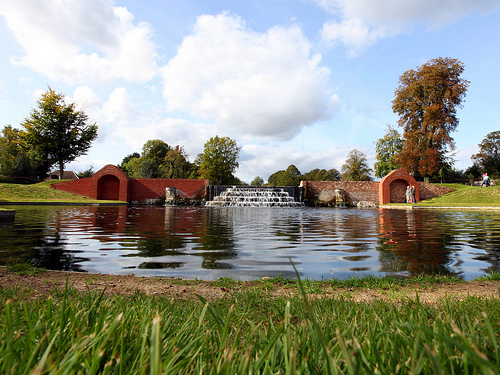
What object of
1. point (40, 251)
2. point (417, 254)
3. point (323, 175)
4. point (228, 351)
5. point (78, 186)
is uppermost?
point (323, 175)

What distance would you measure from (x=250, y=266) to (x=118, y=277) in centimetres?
186

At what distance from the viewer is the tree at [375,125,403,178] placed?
53812 mm

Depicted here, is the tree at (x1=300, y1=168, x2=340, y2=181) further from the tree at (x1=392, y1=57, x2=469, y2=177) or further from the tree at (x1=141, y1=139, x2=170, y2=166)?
the tree at (x1=392, y1=57, x2=469, y2=177)

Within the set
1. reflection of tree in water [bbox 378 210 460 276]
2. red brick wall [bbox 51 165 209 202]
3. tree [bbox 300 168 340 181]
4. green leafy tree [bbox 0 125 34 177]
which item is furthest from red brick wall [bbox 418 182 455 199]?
green leafy tree [bbox 0 125 34 177]

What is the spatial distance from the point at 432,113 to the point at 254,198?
2614 cm

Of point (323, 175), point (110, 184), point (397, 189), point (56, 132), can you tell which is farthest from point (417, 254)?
point (323, 175)

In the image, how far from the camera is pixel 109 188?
37.8 meters

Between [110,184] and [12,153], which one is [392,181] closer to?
[110,184]

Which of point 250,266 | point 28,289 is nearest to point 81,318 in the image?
point 28,289

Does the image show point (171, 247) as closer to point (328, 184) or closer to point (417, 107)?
point (328, 184)

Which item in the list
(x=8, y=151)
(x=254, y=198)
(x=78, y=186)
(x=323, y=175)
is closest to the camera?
(x=254, y=198)

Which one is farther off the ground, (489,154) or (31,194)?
(489,154)

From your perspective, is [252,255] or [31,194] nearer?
[252,255]

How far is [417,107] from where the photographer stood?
136 feet
